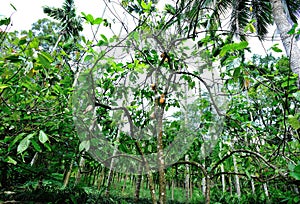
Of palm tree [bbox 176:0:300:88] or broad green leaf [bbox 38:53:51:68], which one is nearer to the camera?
broad green leaf [bbox 38:53:51:68]

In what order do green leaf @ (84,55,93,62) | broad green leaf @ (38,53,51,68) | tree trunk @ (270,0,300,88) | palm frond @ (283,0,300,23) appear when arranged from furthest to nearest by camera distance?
1. palm frond @ (283,0,300,23)
2. tree trunk @ (270,0,300,88)
3. green leaf @ (84,55,93,62)
4. broad green leaf @ (38,53,51,68)

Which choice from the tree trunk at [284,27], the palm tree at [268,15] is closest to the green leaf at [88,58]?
the palm tree at [268,15]

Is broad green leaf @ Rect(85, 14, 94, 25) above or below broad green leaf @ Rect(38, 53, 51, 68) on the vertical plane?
above

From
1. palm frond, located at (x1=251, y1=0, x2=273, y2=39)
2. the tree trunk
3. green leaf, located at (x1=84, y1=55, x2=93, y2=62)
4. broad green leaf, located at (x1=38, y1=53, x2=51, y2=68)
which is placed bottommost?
broad green leaf, located at (x1=38, y1=53, x2=51, y2=68)

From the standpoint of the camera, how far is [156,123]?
0.75 m

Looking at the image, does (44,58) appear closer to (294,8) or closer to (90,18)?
(90,18)

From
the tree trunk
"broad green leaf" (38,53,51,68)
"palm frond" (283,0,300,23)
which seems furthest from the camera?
"palm frond" (283,0,300,23)

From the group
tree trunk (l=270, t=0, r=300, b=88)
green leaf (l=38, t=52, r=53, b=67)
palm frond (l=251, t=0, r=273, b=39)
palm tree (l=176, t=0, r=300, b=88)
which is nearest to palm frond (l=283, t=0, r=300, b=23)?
palm tree (l=176, t=0, r=300, b=88)

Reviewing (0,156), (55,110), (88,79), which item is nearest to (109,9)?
(88,79)

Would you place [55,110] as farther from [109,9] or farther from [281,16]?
[281,16]

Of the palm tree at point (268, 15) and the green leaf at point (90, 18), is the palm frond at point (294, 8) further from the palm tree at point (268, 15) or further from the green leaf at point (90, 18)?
the green leaf at point (90, 18)

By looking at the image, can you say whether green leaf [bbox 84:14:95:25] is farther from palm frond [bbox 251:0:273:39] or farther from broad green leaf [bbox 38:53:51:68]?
palm frond [bbox 251:0:273:39]

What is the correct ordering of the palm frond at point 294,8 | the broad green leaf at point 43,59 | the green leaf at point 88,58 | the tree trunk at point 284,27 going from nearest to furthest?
the broad green leaf at point 43,59 < the green leaf at point 88,58 < the tree trunk at point 284,27 < the palm frond at point 294,8

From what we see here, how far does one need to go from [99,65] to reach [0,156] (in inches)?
34.0
